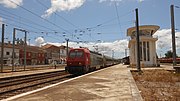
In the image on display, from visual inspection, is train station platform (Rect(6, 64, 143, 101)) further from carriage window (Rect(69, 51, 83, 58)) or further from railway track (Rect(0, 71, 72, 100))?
carriage window (Rect(69, 51, 83, 58))

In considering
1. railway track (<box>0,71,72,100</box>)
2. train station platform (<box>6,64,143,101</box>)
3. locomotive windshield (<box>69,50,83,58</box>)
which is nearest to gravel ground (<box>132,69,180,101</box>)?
train station platform (<box>6,64,143,101</box>)

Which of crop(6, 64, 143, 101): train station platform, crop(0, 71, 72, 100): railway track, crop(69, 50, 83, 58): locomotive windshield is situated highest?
crop(69, 50, 83, 58): locomotive windshield

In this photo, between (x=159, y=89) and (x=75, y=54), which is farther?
(x=75, y=54)

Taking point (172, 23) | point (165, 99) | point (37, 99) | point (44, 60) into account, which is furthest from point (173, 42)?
point (44, 60)

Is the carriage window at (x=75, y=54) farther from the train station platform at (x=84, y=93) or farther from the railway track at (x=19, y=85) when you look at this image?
the train station platform at (x=84, y=93)

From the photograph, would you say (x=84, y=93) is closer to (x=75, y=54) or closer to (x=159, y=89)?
(x=159, y=89)

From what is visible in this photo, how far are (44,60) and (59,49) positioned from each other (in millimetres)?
20926

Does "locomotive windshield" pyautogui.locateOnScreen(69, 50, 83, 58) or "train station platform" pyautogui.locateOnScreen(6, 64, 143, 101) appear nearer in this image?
"train station platform" pyautogui.locateOnScreen(6, 64, 143, 101)

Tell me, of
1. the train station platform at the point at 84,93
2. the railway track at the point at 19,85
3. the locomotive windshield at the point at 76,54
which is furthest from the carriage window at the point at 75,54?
the train station platform at the point at 84,93

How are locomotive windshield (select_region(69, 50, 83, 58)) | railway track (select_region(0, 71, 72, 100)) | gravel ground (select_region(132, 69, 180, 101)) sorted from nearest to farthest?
gravel ground (select_region(132, 69, 180, 101))
railway track (select_region(0, 71, 72, 100))
locomotive windshield (select_region(69, 50, 83, 58))

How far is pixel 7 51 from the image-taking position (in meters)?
73.4

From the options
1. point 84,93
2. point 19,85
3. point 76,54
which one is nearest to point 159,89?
point 84,93

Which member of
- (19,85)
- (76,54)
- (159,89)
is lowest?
(19,85)

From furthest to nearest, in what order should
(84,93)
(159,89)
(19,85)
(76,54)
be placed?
(76,54) < (19,85) < (159,89) < (84,93)
